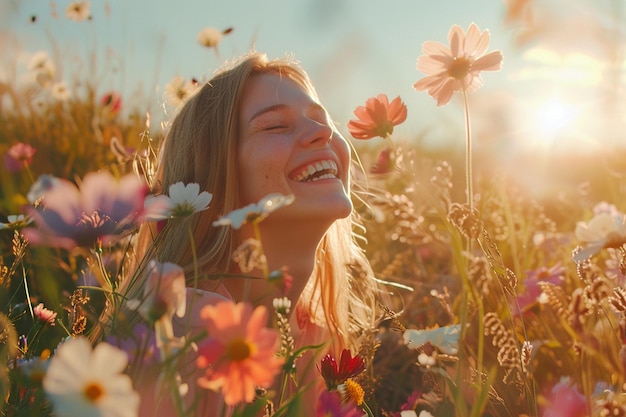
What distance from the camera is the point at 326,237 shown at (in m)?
2.09

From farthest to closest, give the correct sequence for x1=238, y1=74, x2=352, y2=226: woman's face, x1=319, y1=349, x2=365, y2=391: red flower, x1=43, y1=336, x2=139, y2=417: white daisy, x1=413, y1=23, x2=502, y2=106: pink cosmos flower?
1. x1=238, y1=74, x2=352, y2=226: woman's face
2. x1=413, y1=23, x2=502, y2=106: pink cosmos flower
3. x1=319, y1=349, x2=365, y2=391: red flower
4. x1=43, y1=336, x2=139, y2=417: white daisy

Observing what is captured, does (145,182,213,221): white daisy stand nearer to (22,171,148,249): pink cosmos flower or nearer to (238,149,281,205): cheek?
Result: (22,171,148,249): pink cosmos flower

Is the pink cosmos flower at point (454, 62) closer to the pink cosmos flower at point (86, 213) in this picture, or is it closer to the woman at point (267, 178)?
the woman at point (267, 178)

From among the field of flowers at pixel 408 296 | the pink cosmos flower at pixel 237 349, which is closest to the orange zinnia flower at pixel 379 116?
the field of flowers at pixel 408 296

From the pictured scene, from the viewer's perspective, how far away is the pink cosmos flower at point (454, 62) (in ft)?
4.26

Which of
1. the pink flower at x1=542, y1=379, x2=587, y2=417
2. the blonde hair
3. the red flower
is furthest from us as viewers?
the blonde hair

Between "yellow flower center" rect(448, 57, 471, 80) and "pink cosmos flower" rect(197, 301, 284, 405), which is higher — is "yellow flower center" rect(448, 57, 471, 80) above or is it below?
above

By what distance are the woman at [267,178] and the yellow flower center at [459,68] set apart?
0.40m

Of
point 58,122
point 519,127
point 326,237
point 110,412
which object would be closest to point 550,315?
point 326,237

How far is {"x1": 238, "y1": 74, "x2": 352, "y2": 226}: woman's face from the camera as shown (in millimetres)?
1602

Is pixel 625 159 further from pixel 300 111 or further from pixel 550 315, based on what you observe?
pixel 300 111

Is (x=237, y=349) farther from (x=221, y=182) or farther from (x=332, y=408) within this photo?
(x=221, y=182)

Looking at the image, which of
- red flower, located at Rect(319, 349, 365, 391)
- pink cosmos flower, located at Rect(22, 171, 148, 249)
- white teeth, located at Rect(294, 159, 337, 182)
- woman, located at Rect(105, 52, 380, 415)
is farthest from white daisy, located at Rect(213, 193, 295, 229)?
white teeth, located at Rect(294, 159, 337, 182)

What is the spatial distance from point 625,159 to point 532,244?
18.0 inches
